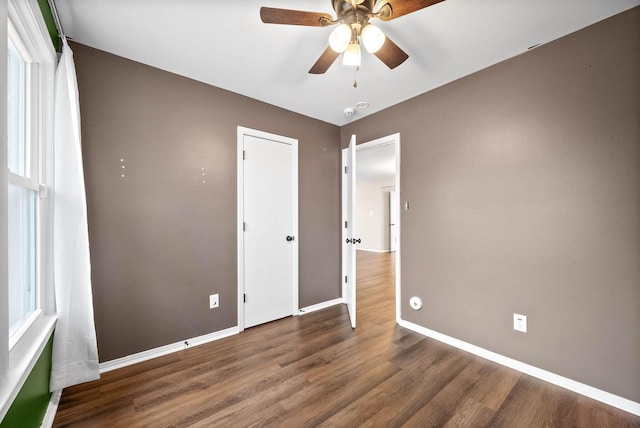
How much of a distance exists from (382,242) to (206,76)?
22.1 feet

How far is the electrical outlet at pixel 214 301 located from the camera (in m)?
2.39

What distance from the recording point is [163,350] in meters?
2.14

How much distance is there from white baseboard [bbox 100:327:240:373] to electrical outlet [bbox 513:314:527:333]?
2.40 metres

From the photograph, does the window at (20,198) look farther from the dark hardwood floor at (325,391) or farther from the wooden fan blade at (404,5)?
the wooden fan blade at (404,5)

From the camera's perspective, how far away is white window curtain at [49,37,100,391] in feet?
4.94

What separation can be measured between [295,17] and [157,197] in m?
1.71

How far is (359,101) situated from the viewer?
2725 mm

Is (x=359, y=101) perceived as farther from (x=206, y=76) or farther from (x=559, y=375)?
(x=559, y=375)

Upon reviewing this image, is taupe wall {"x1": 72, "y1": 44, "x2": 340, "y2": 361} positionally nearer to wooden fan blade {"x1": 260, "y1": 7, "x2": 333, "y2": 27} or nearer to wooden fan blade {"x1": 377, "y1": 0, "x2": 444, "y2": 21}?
wooden fan blade {"x1": 260, "y1": 7, "x2": 333, "y2": 27}

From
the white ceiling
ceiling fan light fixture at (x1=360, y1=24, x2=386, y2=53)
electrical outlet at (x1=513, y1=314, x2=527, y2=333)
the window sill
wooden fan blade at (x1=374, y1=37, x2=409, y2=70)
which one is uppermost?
the white ceiling

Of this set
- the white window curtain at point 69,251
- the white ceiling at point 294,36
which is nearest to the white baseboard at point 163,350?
the white window curtain at point 69,251

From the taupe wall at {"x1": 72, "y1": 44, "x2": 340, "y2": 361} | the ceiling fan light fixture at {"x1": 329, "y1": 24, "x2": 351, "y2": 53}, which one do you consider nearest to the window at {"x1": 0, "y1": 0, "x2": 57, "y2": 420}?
the taupe wall at {"x1": 72, "y1": 44, "x2": 340, "y2": 361}

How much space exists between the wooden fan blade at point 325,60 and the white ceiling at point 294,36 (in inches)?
8.3

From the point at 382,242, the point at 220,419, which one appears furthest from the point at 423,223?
the point at 382,242
